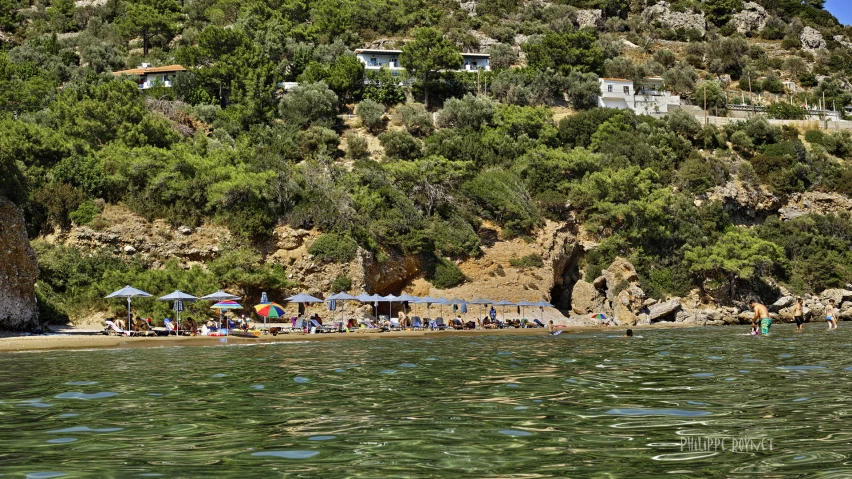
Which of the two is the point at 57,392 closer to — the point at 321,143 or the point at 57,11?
the point at 321,143

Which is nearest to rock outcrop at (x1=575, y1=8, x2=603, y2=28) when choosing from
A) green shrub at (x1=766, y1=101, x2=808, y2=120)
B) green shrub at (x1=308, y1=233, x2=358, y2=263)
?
green shrub at (x1=766, y1=101, x2=808, y2=120)

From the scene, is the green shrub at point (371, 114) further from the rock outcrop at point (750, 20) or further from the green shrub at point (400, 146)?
the rock outcrop at point (750, 20)

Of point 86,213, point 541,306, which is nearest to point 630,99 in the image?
point 541,306

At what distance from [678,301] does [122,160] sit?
32748mm

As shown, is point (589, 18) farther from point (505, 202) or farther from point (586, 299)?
point (586, 299)

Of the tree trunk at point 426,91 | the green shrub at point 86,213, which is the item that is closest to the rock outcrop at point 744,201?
the tree trunk at point 426,91

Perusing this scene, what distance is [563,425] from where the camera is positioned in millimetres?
8133

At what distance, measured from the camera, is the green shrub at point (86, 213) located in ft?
128

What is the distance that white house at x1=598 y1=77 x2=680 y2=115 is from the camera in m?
79.9

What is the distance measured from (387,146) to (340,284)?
2189 cm

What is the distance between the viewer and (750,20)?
121 meters

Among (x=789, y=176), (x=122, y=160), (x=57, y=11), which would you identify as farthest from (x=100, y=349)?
(x=57, y=11)

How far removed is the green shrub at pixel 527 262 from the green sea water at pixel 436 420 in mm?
32391

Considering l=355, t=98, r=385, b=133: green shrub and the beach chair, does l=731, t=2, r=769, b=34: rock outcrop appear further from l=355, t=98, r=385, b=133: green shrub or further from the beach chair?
the beach chair
